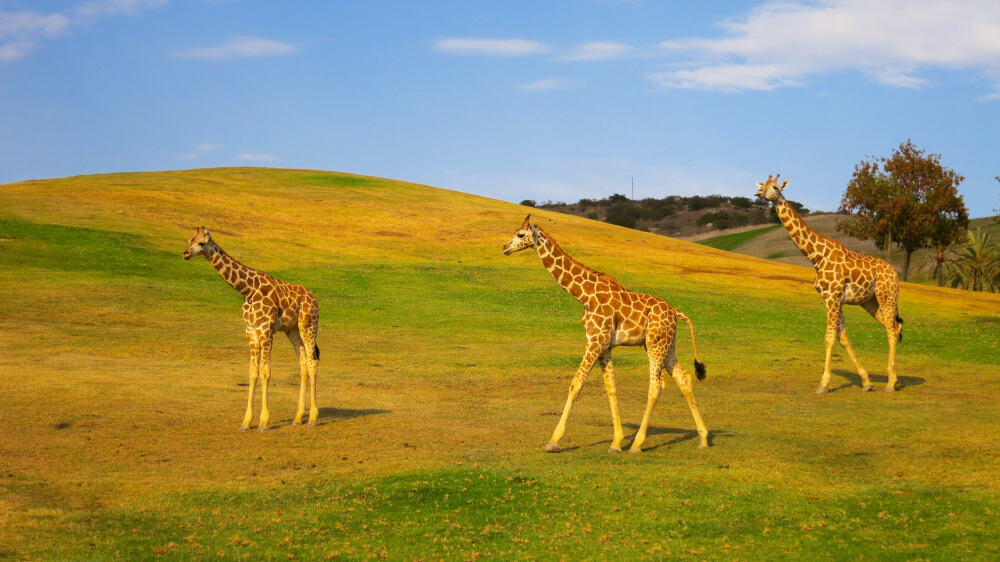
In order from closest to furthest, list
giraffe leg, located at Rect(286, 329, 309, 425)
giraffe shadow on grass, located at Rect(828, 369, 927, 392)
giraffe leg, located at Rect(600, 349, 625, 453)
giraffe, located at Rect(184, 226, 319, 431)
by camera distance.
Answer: giraffe leg, located at Rect(600, 349, 625, 453) < giraffe, located at Rect(184, 226, 319, 431) < giraffe leg, located at Rect(286, 329, 309, 425) < giraffe shadow on grass, located at Rect(828, 369, 927, 392)

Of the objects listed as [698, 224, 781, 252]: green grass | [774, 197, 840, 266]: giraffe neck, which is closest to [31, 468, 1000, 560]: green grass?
[774, 197, 840, 266]: giraffe neck

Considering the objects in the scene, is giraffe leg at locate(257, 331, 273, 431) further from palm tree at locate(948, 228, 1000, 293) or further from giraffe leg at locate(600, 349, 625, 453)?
palm tree at locate(948, 228, 1000, 293)

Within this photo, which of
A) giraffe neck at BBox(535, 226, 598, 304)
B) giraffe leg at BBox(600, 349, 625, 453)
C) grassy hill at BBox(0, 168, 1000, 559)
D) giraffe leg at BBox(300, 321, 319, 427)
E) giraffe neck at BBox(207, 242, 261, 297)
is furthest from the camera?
giraffe leg at BBox(300, 321, 319, 427)

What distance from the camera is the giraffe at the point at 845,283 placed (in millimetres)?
24578

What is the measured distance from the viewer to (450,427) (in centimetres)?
1961

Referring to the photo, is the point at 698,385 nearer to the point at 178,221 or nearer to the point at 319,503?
the point at 319,503

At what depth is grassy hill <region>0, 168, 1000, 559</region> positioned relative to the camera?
12.5 meters

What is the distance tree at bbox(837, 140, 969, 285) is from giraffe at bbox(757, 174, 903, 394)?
144ft

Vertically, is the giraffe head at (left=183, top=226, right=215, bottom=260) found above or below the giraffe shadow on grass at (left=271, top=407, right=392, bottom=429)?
above

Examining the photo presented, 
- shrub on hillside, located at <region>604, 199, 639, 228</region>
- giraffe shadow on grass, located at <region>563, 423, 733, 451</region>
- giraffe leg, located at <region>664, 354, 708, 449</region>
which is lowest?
giraffe shadow on grass, located at <region>563, 423, 733, 451</region>

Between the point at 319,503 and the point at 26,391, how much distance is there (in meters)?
11.0

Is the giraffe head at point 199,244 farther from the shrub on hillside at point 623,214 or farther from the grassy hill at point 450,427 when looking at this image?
the shrub on hillside at point 623,214

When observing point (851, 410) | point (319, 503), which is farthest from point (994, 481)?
point (319, 503)

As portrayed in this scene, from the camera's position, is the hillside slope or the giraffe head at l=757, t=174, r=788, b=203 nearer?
the giraffe head at l=757, t=174, r=788, b=203
